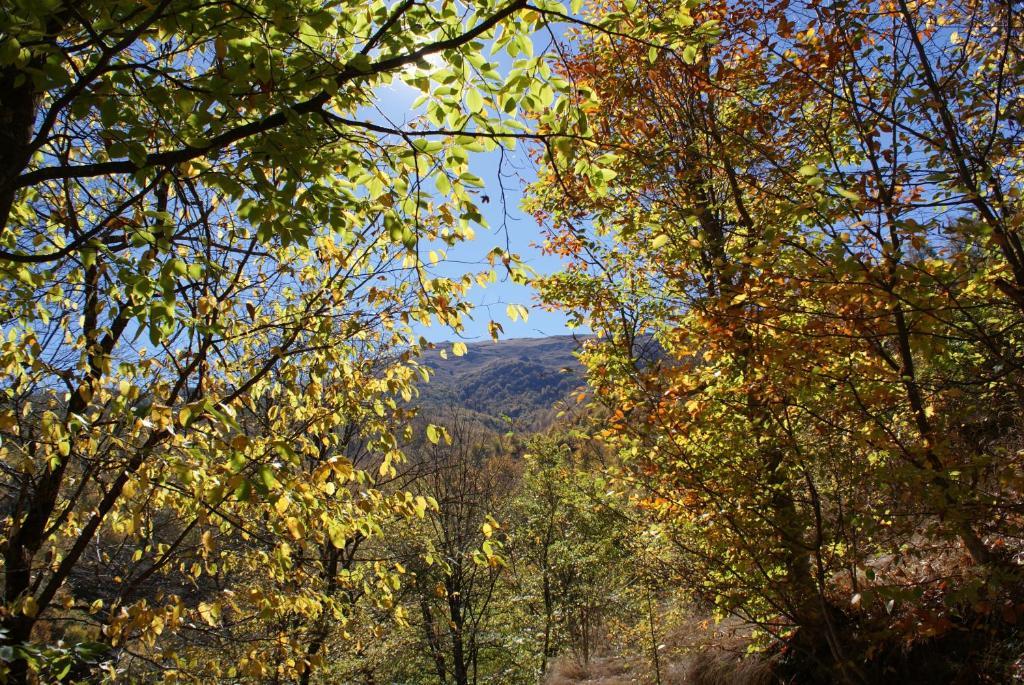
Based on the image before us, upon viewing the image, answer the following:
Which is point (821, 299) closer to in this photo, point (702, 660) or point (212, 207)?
point (212, 207)

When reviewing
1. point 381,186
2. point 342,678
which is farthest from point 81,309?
point 342,678

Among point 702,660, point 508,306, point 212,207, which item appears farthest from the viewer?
point 702,660

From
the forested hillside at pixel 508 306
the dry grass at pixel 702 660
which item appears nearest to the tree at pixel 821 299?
the forested hillside at pixel 508 306

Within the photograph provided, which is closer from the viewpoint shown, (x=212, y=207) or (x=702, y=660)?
(x=212, y=207)

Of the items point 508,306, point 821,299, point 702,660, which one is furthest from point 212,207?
point 702,660

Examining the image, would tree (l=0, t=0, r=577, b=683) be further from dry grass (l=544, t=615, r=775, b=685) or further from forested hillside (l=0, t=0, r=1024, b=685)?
dry grass (l=544, t=615, r=775, b=685)

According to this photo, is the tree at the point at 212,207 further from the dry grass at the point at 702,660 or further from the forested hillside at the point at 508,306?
the dry grass at the point at 702,660

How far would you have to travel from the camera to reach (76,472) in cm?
498

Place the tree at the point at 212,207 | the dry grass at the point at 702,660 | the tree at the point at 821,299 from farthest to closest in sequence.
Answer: the dry grass at the point at 702,660 < the tree at the point at 821,299 < the tree at the point at 212,207

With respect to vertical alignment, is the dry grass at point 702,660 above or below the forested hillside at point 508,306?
below

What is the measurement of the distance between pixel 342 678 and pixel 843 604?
7491 millimetres

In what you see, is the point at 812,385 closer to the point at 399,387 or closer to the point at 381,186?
the point at 399,387

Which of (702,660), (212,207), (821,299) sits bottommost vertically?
(702,660)

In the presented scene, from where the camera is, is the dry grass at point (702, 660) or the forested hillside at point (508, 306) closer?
the forested hillside at point (508, 306)
